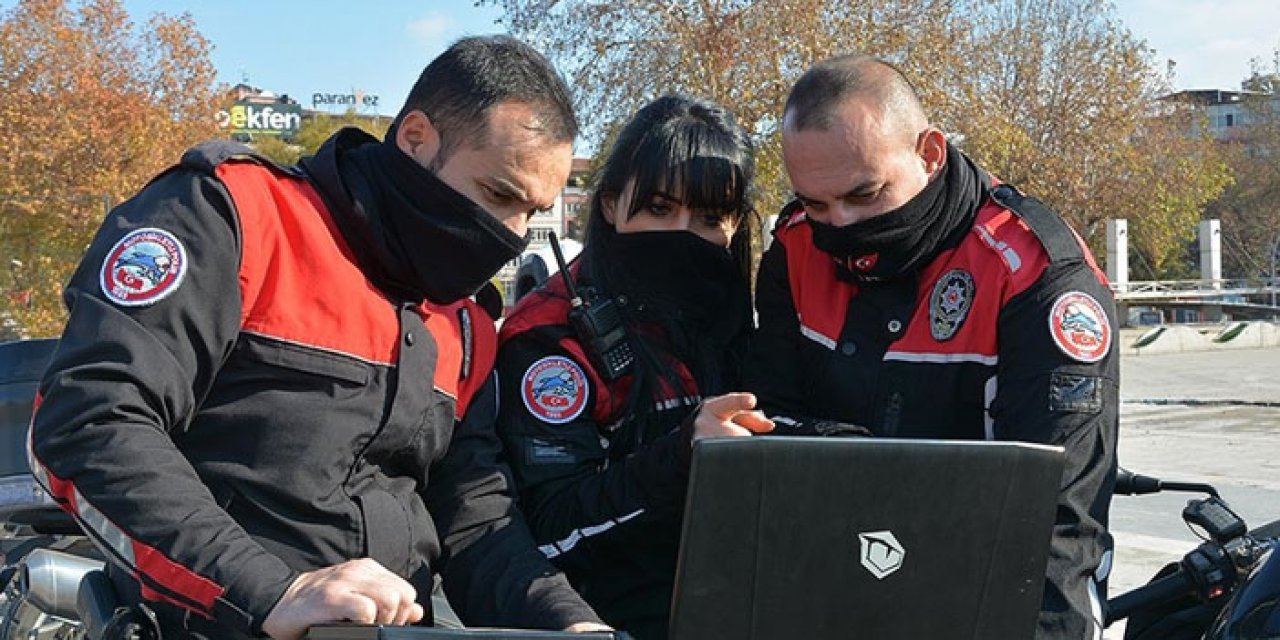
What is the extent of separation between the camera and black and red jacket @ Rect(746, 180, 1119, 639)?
217 cm

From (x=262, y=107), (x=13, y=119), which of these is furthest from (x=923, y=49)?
(x=262, y=107)

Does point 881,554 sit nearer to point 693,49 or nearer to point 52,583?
point 52,583

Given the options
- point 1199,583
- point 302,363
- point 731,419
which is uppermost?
point 302,363

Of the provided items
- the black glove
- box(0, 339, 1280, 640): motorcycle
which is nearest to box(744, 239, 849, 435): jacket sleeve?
the black glove

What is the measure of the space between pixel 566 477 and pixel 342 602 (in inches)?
35.1

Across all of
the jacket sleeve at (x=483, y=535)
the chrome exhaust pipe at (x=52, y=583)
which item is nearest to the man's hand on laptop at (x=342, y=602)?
the jacket sleeve at (x=483, y=535)

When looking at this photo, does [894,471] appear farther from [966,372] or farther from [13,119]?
[13,119]

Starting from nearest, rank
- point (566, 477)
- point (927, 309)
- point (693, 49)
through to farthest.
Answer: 1. point (927, 309)
2. point (566, 477)
3. point (693, 49)

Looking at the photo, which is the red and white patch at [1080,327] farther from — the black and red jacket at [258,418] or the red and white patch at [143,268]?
the red and white patch at [143,268]

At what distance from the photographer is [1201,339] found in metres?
27.3

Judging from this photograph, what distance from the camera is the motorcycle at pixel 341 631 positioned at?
6.45 ft

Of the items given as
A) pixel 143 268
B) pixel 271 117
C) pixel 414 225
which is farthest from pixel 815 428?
pixel 271 117

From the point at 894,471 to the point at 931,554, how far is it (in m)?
0.12

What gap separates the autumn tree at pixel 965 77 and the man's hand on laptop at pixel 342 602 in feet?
15.0
